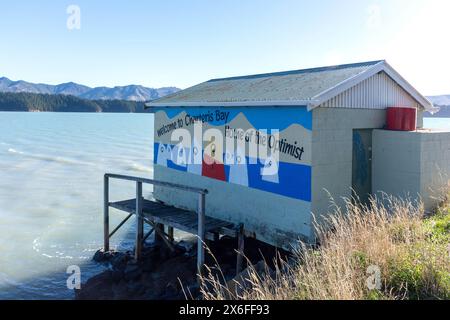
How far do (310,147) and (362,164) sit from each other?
1901 millimetres

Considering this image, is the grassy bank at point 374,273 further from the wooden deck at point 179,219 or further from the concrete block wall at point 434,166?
the wooden deck at point 179,219

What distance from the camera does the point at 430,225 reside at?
28.4 feet

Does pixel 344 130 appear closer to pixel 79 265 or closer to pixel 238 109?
pixel 238 109

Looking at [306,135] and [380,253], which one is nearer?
[380,253]

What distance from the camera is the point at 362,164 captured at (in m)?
10.7

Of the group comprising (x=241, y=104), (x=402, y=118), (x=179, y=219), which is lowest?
(x=179, y=219)

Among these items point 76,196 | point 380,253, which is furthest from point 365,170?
point 76,196

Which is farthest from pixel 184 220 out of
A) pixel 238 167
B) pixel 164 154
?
pixel 164 154

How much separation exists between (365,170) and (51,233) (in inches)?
537

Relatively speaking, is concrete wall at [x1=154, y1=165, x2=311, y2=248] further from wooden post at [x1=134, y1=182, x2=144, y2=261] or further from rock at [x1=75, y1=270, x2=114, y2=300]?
rock at [x1=75, y1=270, x2=114, y2=300]

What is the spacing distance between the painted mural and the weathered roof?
0.27 metres

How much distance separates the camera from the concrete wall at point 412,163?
10141 mm

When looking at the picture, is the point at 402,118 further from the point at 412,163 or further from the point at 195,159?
the point at 195,159

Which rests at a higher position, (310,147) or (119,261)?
(310,147)
